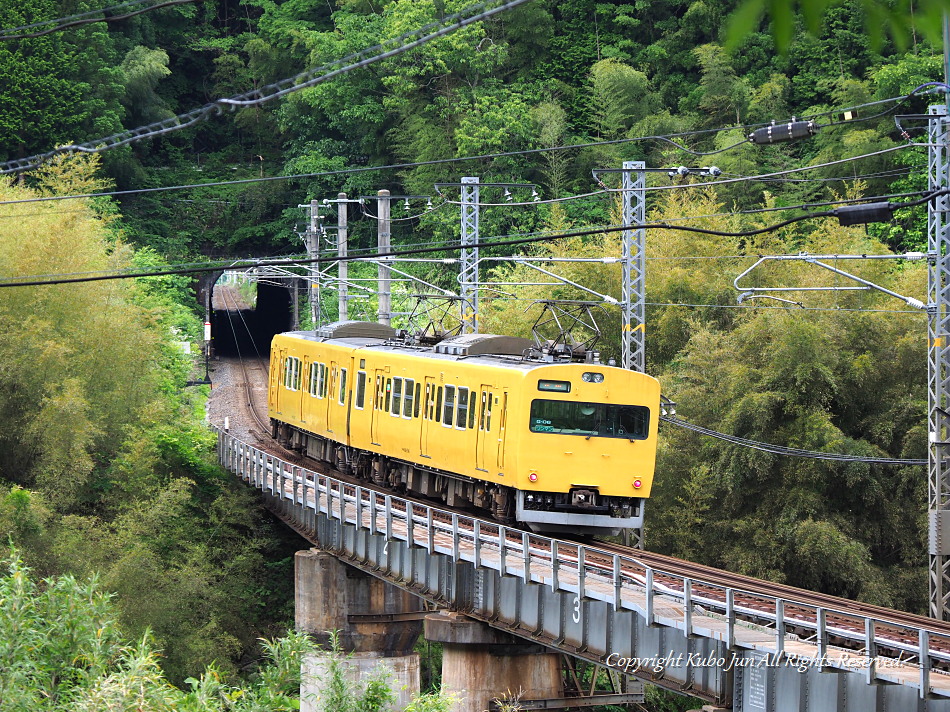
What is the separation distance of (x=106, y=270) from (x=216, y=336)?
33.6 metres

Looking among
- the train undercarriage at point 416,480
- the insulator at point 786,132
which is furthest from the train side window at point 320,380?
the insulator at point 786,132

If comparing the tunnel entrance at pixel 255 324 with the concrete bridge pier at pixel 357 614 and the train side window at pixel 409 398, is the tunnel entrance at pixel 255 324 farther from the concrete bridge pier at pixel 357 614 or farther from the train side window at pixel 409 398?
the train side window at pixel 409 398

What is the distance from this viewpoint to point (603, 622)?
47.8 ft

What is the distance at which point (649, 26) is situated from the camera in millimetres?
58094

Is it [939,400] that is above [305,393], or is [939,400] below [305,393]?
above

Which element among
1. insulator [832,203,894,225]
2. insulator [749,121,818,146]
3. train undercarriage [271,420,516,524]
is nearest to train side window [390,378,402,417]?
train undercarriage [271,420,516,524]

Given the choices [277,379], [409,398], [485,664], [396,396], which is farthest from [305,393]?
[485,664]

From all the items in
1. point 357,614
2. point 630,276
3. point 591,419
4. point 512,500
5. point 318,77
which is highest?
point 318,77

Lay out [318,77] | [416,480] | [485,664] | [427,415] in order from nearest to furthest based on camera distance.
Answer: [318,77] < [485,664] < [427,415] < [416,480]

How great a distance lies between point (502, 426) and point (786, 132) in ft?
19.5

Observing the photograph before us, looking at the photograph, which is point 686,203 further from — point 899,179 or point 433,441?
point 433,441

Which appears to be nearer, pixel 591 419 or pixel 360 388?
pixel 591 419

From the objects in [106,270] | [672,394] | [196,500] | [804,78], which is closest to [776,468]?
[672,394]

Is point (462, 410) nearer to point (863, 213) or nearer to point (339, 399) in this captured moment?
point (339, 399)
